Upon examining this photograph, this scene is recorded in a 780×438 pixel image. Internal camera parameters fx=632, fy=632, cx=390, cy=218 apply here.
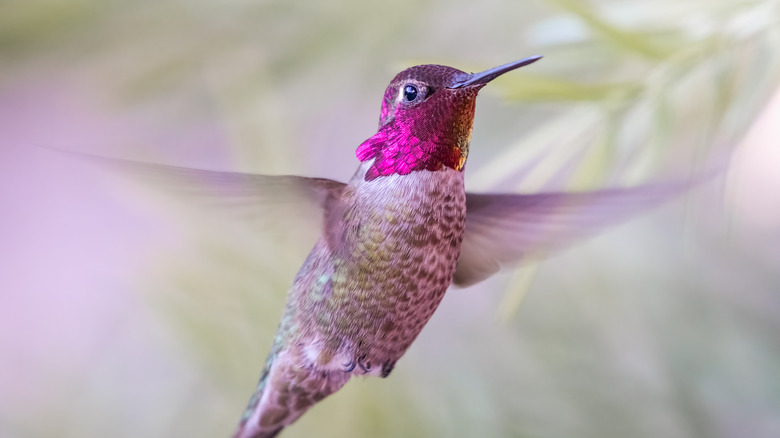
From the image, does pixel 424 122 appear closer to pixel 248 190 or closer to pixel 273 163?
pixel 248 190

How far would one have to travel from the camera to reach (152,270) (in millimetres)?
664

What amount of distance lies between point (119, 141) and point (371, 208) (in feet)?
1.63

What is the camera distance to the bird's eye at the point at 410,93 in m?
0.27

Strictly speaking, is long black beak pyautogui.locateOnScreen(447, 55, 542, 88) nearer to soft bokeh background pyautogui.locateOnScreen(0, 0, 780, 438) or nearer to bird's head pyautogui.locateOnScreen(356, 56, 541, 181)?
bird's head pyautogui.locateOnScreen(356, 56, 541, 181)

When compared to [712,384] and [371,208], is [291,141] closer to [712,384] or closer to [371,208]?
[371,208]

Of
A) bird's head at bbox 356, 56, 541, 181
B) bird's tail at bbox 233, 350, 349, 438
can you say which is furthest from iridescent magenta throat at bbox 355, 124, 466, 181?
bird's tail at bbox 233, 350, 349, 438

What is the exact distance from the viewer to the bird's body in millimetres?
284

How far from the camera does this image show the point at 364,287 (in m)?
0.30

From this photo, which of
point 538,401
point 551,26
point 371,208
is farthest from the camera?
point 538,401

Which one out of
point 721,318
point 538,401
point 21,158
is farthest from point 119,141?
point 721,318

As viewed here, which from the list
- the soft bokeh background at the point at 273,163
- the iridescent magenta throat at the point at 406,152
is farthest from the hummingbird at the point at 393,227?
the soft bokeh background at the point at 273,163

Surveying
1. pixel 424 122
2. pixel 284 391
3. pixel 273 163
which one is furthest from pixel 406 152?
pixel 273 163

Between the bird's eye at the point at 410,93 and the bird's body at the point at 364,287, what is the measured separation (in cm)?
3

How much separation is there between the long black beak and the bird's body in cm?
4
